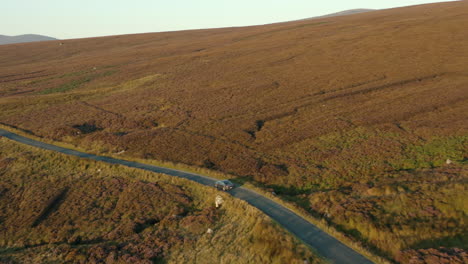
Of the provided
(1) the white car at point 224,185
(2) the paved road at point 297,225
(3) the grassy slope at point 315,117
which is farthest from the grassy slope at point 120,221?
(3) the grassy slope at point 315,117

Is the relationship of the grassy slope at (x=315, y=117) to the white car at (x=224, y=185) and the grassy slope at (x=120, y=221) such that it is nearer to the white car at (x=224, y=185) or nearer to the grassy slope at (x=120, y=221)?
the white car at (x=224, y=185)

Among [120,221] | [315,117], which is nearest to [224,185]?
[120,221]

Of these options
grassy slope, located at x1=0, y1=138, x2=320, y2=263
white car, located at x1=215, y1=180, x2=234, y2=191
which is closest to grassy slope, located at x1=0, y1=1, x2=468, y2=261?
white car, located at x1=215, y1=180, x2=234, y2=191

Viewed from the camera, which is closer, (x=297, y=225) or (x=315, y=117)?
(x=297, y=225)

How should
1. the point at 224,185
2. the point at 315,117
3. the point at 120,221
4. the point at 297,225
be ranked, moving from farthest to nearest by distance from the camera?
the point at 315,117 < the point at 224,185 < the point at 120,221 < the point at 297,225

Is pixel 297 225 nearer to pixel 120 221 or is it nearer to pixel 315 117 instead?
pixel 120 221

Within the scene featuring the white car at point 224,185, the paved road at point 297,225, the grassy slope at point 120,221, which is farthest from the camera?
the white car at point 224,185
